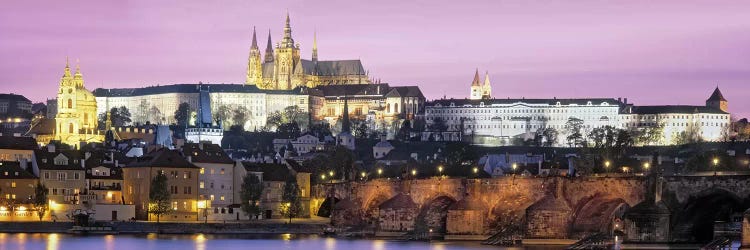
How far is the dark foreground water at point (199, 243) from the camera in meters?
74.8

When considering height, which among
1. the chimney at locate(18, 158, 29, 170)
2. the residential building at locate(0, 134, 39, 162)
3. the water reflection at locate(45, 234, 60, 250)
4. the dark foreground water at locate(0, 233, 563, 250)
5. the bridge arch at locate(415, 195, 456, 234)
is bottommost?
the dark foreground water at locate(0, 233, 563, 250)

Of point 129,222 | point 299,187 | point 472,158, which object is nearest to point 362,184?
point 299,187

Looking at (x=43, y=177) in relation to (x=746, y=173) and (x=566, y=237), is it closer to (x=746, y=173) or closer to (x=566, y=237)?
(x=566, y=237)

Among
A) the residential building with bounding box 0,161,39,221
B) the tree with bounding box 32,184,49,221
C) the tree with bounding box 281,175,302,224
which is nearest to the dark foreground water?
the tree with bounding box 32,184,49,221

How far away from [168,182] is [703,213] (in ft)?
115

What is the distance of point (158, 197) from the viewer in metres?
88.9

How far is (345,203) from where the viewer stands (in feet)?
310

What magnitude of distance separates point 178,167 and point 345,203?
33.8ft

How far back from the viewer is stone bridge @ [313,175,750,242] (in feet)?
222

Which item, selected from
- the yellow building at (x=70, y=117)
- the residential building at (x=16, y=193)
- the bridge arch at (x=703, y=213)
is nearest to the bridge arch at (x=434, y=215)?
the bridge arch at (x=703, y=213)

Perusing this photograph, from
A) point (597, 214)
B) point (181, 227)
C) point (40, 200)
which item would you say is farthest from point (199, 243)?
point (597, 214)

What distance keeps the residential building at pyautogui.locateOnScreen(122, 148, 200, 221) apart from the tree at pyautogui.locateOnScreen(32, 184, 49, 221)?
5.14 meters

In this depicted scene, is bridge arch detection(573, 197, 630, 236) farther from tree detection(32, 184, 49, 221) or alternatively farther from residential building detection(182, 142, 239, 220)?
tree detection(32, 184, 49, 221)

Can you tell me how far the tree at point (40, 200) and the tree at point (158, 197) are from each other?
5.98m
